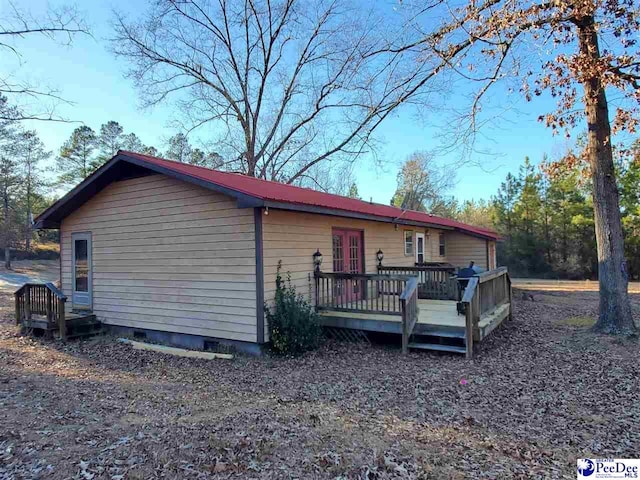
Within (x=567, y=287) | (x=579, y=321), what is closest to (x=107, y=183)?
(x=579, y=321)

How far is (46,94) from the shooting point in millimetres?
7871

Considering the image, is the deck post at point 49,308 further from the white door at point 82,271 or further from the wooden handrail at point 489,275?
the wooden handrail at point 489,275

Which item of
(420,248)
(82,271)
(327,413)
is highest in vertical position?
(420,248)

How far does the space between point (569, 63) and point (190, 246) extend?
8009mm

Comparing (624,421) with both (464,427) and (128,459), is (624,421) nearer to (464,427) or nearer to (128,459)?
(464,427)

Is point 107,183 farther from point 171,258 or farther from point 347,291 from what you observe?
point 347,291

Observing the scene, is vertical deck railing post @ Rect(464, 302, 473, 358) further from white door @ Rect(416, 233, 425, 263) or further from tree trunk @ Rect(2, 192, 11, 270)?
tree trunk @ Rect(2, 192, 11, 270)

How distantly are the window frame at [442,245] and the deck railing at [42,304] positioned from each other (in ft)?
44.7

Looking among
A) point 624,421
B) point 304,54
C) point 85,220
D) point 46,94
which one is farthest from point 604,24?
point 304,54

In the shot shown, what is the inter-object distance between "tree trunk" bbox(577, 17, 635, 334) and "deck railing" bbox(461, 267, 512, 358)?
196 centimetres

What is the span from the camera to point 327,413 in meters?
4.70

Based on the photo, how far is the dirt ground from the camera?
3400mm

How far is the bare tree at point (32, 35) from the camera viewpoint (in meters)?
7.30

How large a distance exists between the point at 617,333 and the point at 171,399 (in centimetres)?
793
